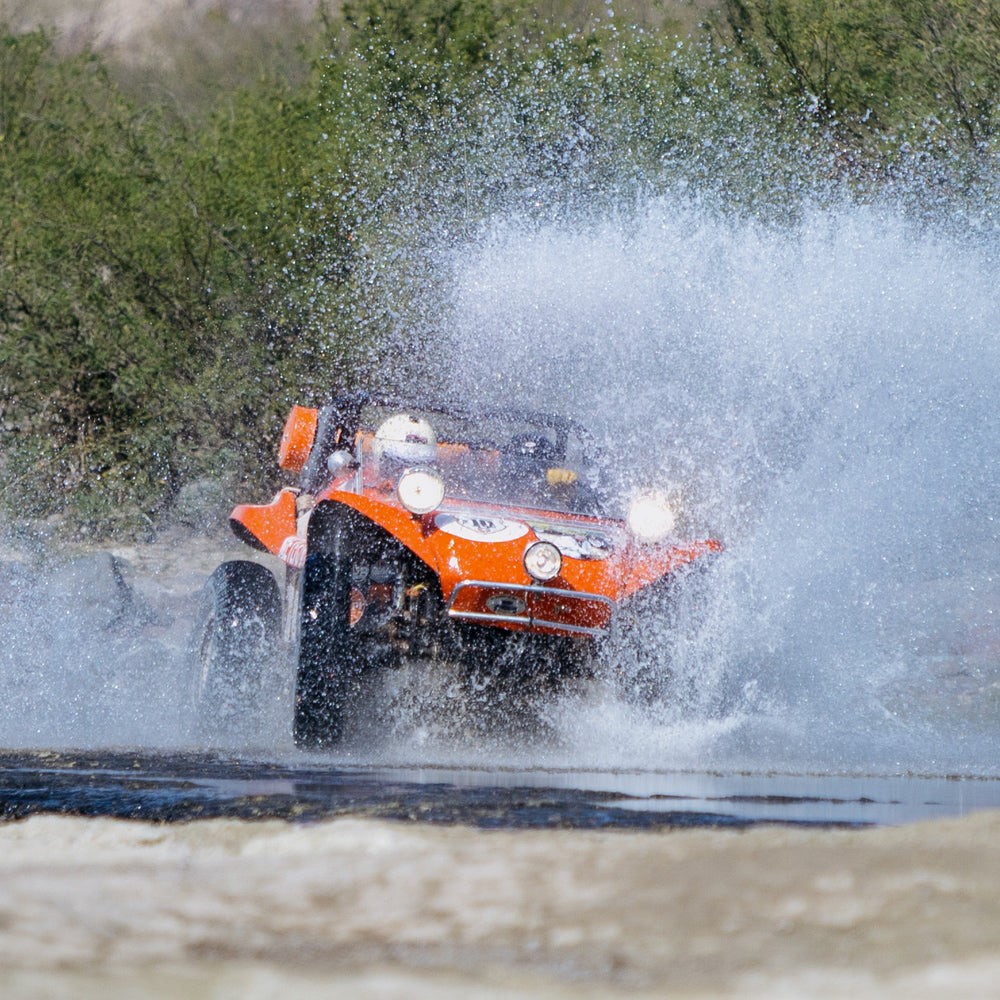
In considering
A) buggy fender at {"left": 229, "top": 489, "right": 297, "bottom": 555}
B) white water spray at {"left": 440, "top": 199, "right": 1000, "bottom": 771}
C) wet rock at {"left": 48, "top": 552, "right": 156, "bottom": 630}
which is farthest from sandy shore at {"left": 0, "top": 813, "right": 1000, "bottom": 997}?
wet rock at {"left": 48, "top": 552, "right": 156, "bottom": 630}

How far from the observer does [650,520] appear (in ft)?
21.8

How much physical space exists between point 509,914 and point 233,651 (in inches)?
201

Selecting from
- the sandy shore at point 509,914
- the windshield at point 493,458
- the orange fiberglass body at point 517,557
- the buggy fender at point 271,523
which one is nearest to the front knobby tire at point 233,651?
the buggy fender at point 271,523

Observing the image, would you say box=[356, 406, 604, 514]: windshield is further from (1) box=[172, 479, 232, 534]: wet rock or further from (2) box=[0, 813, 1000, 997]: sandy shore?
(1) box=[172, 479, 232, 534]: wet rock

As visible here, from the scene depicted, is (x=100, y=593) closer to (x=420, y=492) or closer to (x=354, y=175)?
(x=354, y=175)

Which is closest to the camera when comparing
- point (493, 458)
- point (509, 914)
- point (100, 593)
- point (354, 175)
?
point (509, 914)

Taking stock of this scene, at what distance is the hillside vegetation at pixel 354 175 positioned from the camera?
13.8m

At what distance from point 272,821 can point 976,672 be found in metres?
7.42

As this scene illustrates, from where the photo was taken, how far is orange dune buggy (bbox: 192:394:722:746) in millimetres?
6309

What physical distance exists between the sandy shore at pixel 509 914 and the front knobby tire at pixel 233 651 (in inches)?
162

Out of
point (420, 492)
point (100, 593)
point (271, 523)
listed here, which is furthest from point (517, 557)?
point (100, 593)

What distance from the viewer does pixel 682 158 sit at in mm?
13383

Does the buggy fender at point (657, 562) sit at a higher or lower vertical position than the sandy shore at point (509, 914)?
higher

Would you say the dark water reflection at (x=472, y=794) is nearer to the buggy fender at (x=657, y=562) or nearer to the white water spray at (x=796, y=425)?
the buggy fender at (x=657, y=562)
